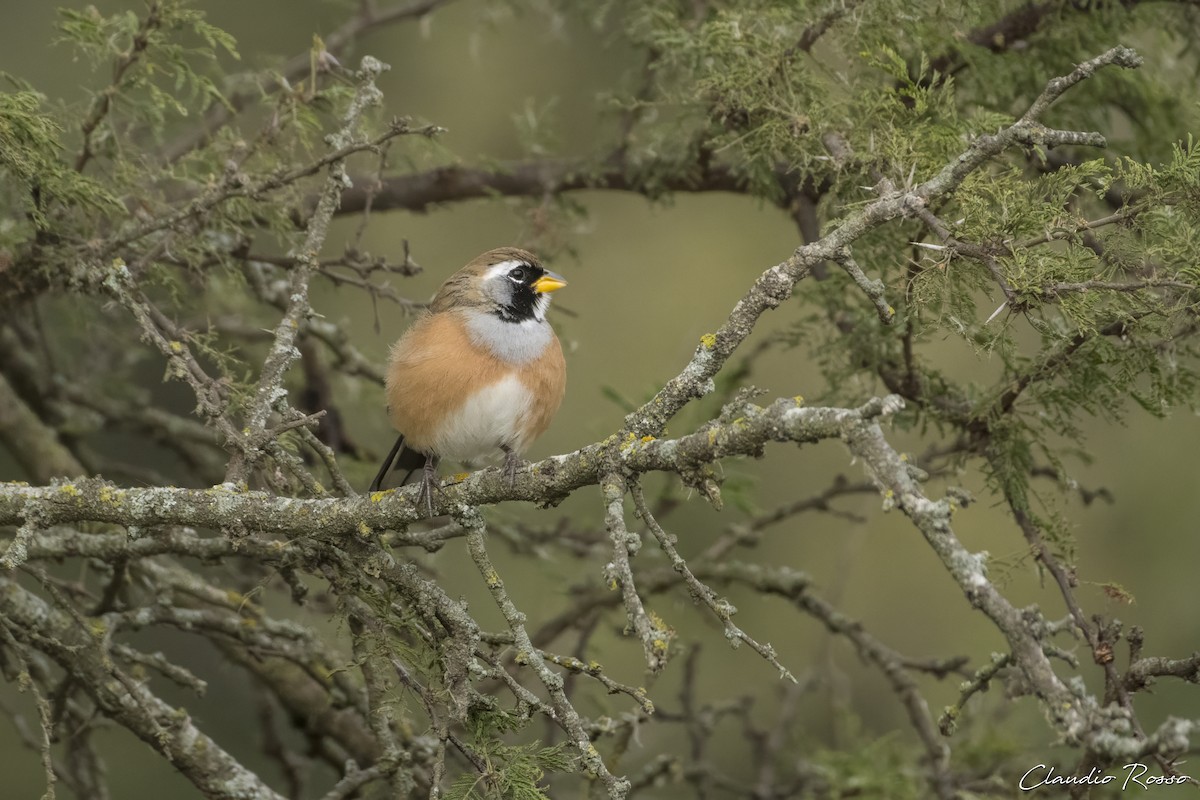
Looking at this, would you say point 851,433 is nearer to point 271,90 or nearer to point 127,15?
point 127,15

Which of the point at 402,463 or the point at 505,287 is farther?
the point at 402,463

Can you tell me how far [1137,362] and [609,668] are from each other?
17.3 ft

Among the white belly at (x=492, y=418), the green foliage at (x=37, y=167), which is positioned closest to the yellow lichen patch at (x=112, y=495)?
the green foliage at (x=37, y=167)

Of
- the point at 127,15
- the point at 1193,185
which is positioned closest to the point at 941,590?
the point at 1193,185

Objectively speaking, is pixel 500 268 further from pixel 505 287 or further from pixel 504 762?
pixel 504 762

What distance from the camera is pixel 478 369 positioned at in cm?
486

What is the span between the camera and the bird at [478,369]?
15.9 feet

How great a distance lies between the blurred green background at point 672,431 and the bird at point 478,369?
0.54 metres
